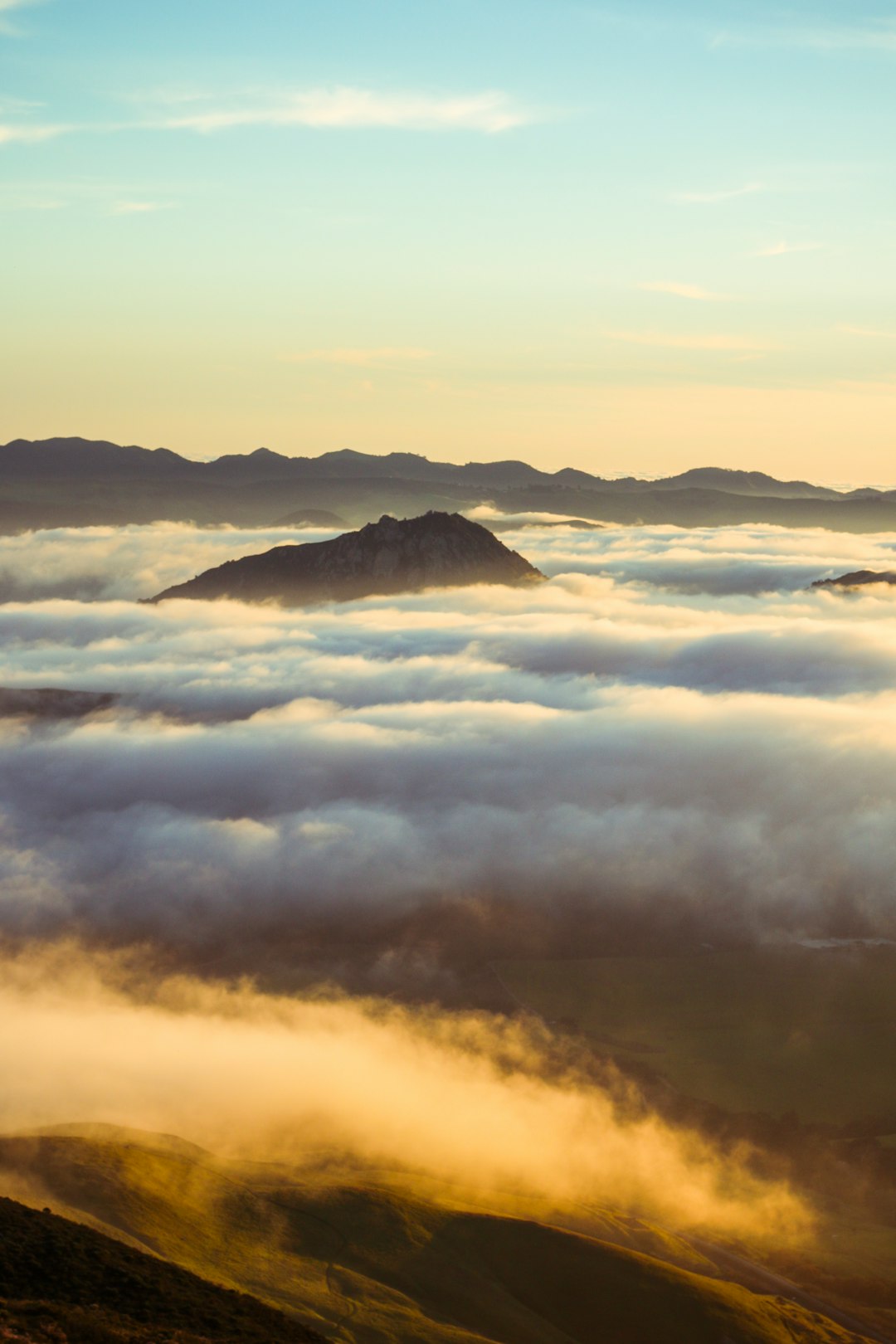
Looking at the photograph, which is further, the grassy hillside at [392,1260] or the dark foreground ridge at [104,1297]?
the grassy hillside at [392,1260]

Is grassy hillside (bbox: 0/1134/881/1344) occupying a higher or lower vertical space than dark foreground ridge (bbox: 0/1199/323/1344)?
lower

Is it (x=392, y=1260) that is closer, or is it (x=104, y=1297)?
(x=104, y=1297)

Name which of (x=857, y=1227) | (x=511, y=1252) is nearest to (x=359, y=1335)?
(x=511, y=1252)

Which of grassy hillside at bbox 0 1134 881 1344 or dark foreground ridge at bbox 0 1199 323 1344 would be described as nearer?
dark foreground ridge at bbox 0 1199 323 1344

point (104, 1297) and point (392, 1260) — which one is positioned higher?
point (104, 1297)

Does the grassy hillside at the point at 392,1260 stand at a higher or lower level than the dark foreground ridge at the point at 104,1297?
lower
